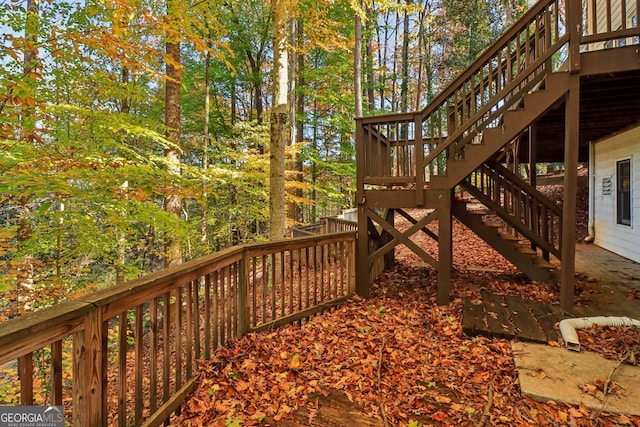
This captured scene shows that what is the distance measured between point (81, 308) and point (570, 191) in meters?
5.08

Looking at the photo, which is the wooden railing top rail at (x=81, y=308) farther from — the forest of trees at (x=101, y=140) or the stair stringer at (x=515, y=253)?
the stair stringer at (x=515, y=253)

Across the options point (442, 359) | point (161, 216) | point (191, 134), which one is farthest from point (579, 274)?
point (191, 134)

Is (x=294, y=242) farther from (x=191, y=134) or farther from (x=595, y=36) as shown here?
(x=191, y=134)

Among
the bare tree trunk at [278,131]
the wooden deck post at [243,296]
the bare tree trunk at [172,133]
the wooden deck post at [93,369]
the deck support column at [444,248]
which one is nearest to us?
the wooden deck post at [93,369]

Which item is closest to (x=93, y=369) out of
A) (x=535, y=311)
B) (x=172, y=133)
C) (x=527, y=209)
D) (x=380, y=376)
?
(x=380, y=376)

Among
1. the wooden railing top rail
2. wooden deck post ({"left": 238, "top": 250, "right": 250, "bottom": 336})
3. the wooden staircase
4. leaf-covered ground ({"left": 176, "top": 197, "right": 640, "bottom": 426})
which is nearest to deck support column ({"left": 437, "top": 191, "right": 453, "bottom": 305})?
the wooden staircase

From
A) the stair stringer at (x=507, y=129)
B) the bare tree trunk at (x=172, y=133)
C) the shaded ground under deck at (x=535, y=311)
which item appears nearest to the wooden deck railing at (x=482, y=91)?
the stair stringer at (x=507, y=129)

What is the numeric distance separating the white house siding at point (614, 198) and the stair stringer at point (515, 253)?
10.0 feet

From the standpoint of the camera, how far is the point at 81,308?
5.18ft

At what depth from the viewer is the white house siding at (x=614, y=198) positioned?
6340mm

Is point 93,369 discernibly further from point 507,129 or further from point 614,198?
point 614,198

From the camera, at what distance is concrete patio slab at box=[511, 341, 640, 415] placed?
7.87 feet

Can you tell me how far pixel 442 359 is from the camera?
315 cm

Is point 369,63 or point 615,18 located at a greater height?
point 369,63
